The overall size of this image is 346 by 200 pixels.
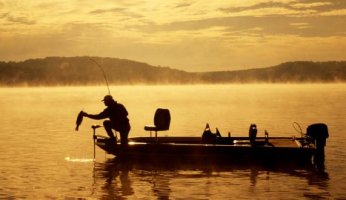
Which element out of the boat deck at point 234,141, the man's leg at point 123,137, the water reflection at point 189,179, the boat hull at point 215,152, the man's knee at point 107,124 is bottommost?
the water reflection at point 189,179

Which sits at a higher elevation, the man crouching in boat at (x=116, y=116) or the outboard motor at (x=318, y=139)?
the man crouching in boat at (x=116, y=116)

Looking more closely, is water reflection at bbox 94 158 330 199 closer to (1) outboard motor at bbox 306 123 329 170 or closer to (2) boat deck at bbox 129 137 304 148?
(1) outboard motor at bbox 306 123 329 170

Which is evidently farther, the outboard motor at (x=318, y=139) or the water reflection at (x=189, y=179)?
the outboard motor at (x=318, y=139)

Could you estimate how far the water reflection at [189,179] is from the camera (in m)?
18.2

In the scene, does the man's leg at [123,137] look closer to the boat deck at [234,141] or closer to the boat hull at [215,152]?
the boat hull at [215,152]

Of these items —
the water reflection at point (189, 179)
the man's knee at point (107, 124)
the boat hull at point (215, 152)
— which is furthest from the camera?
the man's knee at point (107, 124)

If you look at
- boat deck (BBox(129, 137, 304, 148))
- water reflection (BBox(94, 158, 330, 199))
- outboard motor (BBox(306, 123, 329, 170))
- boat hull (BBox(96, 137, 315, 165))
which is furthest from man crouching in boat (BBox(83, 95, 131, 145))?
outboard motor (BBox(306, 123, 329, 170))

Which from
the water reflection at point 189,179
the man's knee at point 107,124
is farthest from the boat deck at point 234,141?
the water reflection at point 189,179

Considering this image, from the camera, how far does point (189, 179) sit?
20.3 m

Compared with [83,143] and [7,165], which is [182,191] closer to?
[7,165]

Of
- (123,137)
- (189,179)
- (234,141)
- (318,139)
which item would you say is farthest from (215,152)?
(318,139)

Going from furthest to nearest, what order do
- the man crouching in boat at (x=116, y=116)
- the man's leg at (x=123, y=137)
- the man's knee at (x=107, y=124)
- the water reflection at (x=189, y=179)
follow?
the man's leg at (x=123, y=137)
the man's knee at (x=107, y=124)
the man crouching in boat at (x=116, y=116)
the water reflection at (x=189, y=179)

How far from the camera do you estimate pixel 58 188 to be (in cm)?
1909

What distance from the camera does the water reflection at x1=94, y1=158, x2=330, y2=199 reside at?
59.6ft
